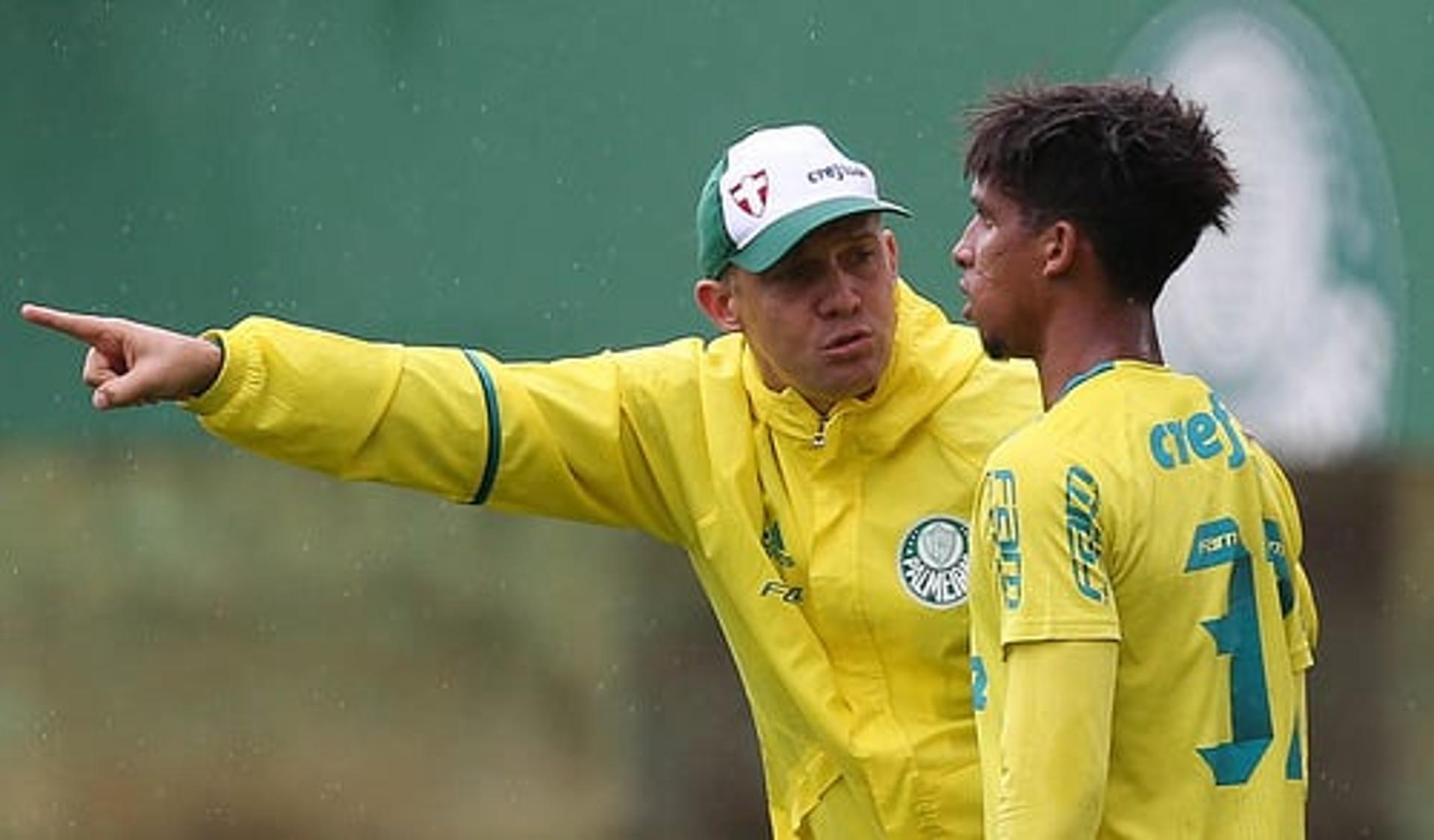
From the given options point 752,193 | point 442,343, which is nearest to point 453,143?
point 442,343

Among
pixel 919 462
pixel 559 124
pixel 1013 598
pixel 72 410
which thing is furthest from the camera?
pixel 72 410

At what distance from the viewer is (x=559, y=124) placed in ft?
19.0

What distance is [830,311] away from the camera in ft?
13.0

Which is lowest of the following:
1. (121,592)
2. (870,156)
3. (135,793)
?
(135,793)

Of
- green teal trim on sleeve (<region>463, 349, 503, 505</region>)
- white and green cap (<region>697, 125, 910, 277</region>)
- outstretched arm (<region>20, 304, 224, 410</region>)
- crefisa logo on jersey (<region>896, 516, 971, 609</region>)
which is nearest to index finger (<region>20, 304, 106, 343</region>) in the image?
outstretched arm (<region>20, 304, 224, 410</region>)

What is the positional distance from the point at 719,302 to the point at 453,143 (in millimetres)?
1829

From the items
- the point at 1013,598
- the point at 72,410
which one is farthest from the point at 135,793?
the point at 1013,598

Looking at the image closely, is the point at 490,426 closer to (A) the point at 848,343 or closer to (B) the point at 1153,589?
(A) the point at 848,343

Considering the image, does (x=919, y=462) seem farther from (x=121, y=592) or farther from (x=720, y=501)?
(x=121, y=592)

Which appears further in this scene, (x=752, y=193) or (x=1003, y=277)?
(x=752, y=193)

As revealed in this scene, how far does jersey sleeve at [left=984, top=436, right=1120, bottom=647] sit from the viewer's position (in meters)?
3.07

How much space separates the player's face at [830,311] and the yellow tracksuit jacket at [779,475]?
31 millimetres

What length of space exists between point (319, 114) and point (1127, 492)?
10.2 feet

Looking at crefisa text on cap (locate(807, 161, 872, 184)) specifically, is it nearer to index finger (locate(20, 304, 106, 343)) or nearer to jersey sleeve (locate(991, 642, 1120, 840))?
index finger (locate(20, 304, 106, 343))
